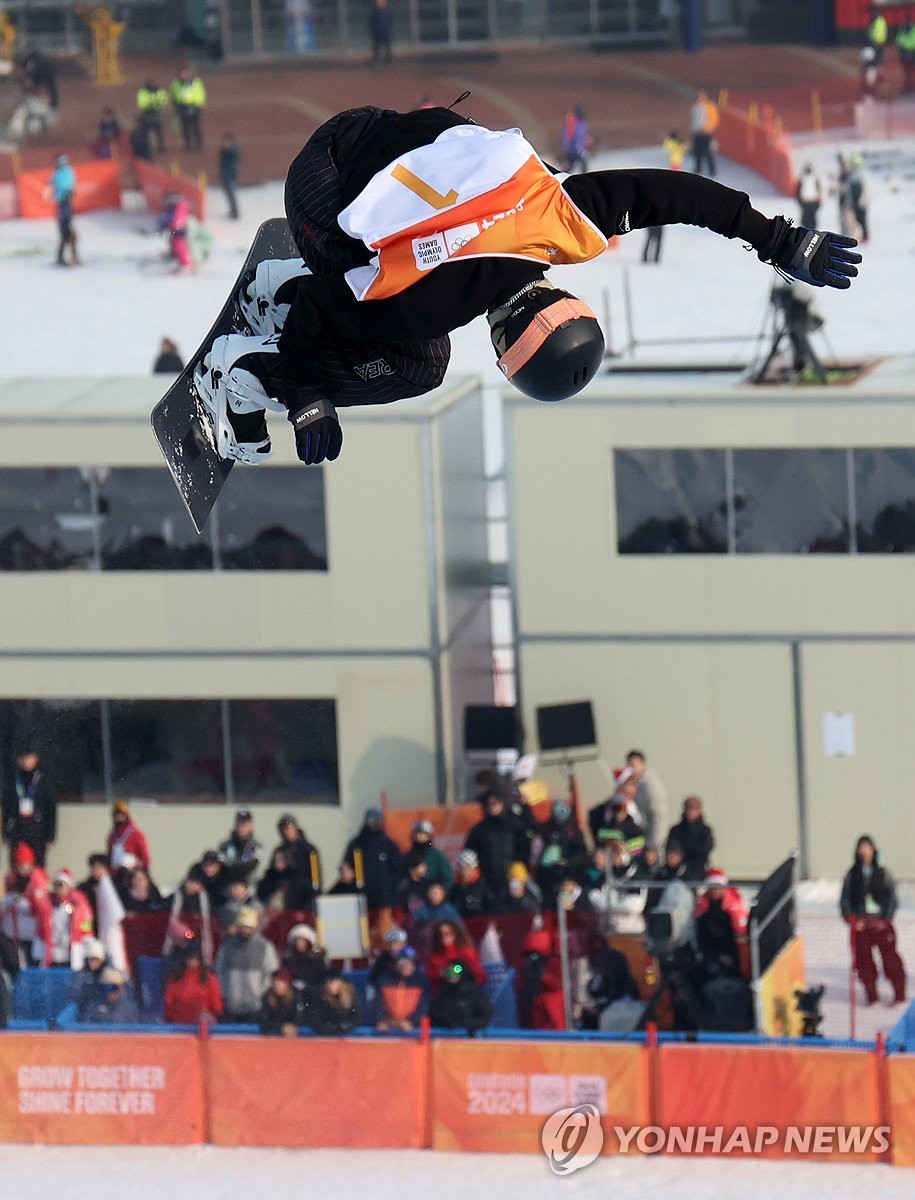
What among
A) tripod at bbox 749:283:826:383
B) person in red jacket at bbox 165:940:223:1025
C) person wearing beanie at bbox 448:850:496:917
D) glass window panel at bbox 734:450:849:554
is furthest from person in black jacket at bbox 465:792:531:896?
tripod at bbox 749:283:826:383

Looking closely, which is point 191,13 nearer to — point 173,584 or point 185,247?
point 185,247

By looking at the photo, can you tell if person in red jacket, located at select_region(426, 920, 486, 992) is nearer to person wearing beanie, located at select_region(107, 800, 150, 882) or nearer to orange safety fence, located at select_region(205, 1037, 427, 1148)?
orange safety fence, located at select_region(205, 1037, 427, 1148)

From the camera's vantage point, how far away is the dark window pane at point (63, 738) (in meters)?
20.3

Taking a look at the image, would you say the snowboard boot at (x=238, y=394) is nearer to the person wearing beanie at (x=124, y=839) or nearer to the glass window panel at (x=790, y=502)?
the person wearing beanie at (x=124, y=839)

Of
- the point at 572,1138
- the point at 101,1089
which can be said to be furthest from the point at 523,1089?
the point at 101,1089

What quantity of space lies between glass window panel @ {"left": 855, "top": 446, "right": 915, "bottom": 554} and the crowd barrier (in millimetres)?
6185

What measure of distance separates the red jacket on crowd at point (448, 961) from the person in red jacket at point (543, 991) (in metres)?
0.31

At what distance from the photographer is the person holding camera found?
16047 millimetres

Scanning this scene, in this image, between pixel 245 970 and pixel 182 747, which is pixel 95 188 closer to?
pixel 182 747

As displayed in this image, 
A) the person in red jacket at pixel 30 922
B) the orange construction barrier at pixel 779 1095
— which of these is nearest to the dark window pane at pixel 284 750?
the person in red jacket at pixel 30 922

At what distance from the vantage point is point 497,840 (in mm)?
16984

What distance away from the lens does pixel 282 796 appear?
20.1 m

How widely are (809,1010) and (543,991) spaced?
5.78 ft

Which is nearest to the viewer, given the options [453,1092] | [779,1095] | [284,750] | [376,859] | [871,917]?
[779,1095]
